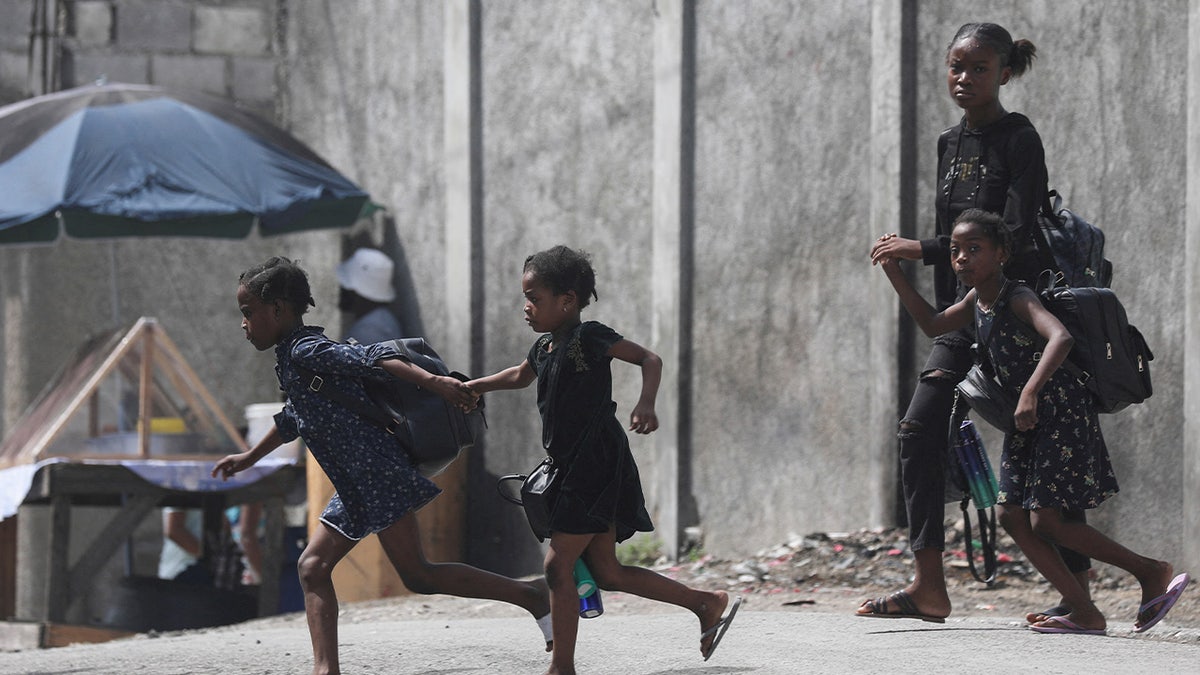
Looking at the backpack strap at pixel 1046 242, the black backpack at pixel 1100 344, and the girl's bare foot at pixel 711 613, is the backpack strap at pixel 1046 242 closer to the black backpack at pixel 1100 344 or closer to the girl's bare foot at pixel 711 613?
the black backpack at pixel 1100 344

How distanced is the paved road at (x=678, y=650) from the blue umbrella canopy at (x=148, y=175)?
3.52 m

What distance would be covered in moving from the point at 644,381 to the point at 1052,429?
1366mm

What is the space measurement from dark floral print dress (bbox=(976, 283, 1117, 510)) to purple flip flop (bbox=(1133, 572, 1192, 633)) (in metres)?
0.35

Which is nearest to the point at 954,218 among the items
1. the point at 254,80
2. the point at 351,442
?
the point at 351,442

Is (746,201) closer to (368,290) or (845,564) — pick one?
(845,564)

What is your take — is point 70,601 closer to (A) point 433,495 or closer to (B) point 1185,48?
(A) point 433,495

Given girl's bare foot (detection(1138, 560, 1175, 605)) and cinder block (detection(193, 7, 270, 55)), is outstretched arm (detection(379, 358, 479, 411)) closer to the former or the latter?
girl's bare foot (detection(1138, 560, 1175, 605))

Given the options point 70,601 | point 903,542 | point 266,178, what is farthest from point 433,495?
point 266,178

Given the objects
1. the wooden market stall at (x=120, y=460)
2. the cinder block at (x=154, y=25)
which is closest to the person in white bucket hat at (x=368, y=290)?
the wooden market stall at (x=120, y=460)

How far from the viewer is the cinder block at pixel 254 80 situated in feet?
44.0

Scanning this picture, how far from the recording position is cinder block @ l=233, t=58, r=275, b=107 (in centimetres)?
1340

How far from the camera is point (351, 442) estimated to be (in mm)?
5242

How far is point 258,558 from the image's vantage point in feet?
37.5

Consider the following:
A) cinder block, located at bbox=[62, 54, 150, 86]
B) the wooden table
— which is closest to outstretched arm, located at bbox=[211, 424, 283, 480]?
the wooden table
